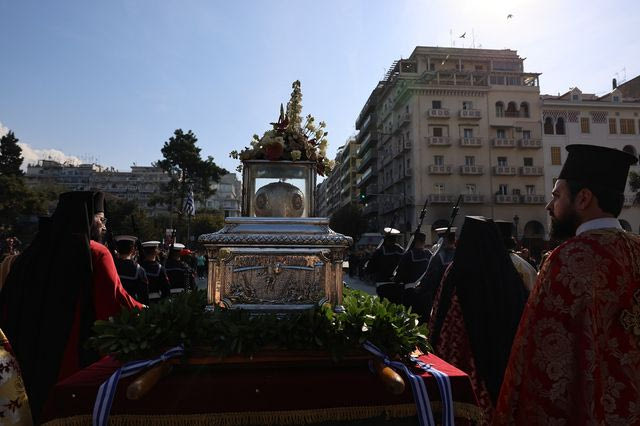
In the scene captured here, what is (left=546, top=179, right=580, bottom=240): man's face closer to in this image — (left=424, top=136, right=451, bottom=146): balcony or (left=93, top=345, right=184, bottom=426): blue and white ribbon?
(left=93, top=345, right=184, bottom=426): blue and white ribbon

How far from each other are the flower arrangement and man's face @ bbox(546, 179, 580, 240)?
190 centimetres

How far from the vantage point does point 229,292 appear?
3164mm

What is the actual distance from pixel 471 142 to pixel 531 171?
20.7 ft

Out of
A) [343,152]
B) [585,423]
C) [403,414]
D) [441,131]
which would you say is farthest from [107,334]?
[343,152]

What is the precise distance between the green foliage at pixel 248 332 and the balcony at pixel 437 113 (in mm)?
40235

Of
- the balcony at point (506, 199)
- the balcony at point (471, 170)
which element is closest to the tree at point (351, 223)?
the balcony at point (471, 170)

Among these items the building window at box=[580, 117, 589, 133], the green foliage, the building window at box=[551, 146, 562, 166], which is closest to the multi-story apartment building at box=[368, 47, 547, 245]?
the building window at box=[551, 146, 562, 166]

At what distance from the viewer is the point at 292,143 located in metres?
3.75

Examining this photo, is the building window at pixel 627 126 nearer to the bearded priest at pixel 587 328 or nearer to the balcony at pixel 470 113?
the balcony at pixel 470 113

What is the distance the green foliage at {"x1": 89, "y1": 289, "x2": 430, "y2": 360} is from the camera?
8.01 feet

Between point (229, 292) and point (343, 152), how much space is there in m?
75.8

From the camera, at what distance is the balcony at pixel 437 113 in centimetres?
4047

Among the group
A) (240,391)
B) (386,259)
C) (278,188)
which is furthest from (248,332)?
(386,259)

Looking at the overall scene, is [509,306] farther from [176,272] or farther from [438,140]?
[438,140]
